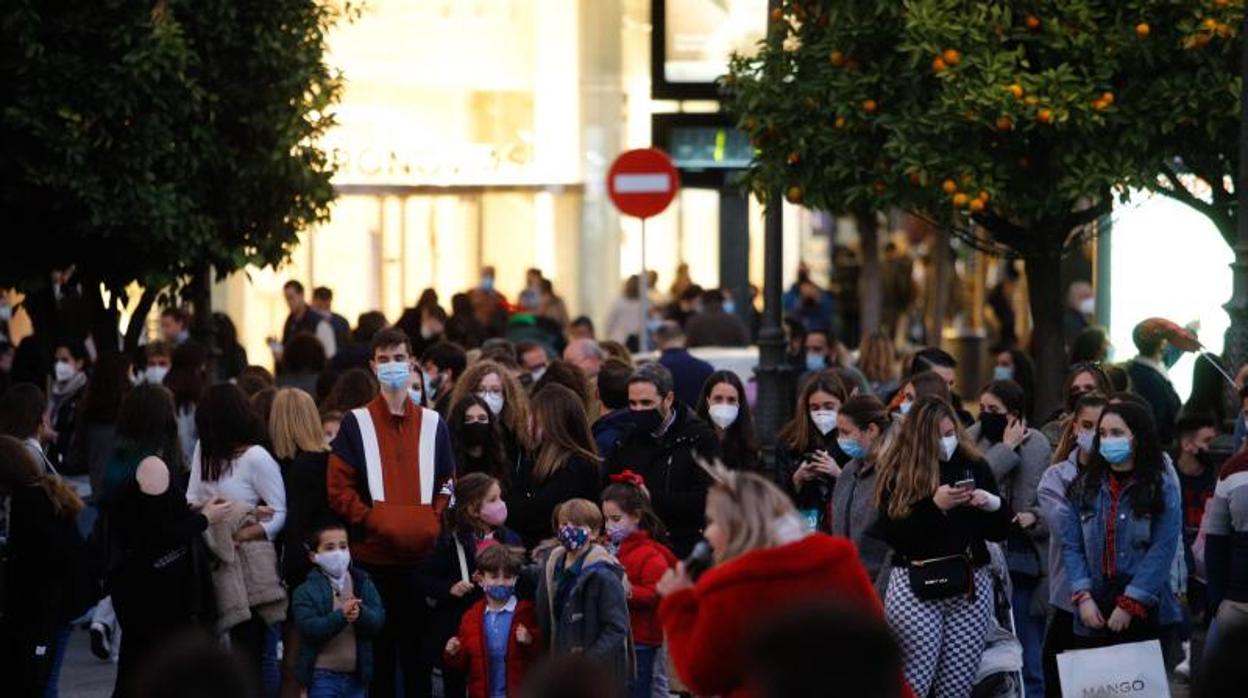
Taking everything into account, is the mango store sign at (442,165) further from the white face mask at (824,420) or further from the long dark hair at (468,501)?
the long dark hair at (468,501)

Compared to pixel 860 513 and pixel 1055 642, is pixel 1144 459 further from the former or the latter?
pixel 860 513

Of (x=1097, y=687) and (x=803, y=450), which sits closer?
(x=1097, y=687)

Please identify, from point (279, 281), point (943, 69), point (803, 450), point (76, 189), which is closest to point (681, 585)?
point (803, 450)

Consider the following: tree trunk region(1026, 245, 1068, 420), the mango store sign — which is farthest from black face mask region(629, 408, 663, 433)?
the mango store sign

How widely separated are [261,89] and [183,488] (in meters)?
5.73

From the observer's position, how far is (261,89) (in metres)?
Answer: 18.3

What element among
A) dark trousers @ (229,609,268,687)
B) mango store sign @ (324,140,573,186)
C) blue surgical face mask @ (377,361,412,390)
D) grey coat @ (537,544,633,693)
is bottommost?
dark trousers @ (229,609,268,687)

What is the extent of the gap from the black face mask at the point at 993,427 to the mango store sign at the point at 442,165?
16.7 m

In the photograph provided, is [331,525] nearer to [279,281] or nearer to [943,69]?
[943,69]

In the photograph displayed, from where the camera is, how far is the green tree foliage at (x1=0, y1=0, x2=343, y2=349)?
17094 millimetres

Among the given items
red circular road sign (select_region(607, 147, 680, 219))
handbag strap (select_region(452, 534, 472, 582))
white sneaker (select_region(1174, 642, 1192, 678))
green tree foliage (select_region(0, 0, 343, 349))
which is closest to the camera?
handbag strap (select_region(452, 534, 472, 582))

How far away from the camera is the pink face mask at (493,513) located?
12.0 m

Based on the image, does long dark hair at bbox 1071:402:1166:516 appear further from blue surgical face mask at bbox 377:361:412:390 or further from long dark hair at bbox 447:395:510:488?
long dark hair at bbox 447:395:510:488

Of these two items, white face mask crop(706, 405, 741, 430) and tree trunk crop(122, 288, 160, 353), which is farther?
tree trunk crop(122, 288, 160, 353)
